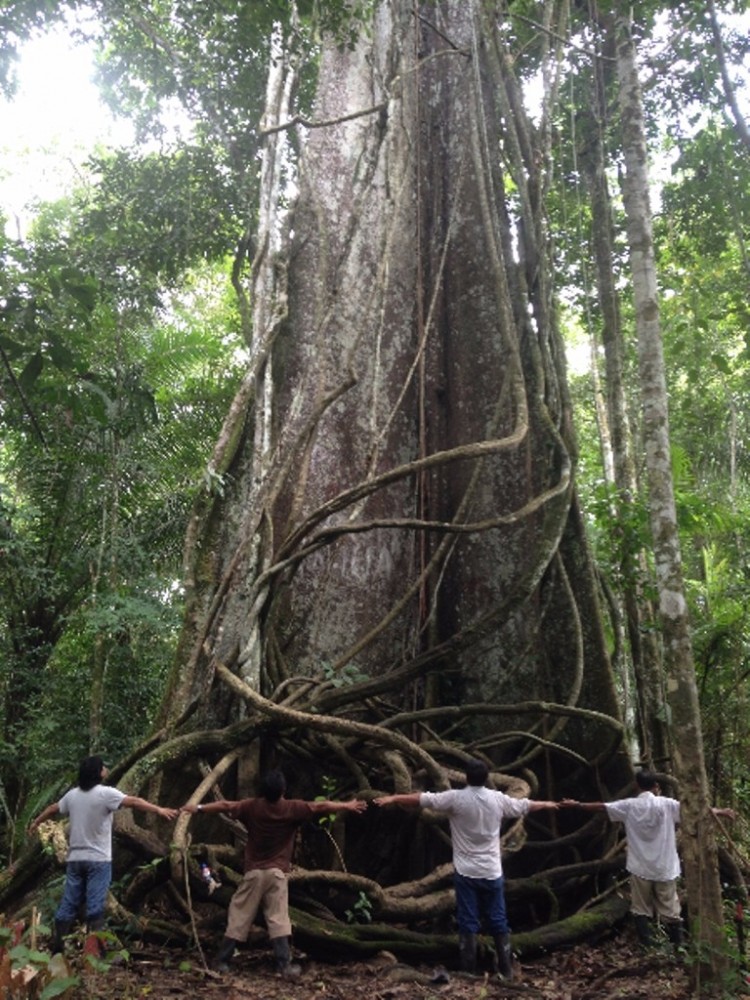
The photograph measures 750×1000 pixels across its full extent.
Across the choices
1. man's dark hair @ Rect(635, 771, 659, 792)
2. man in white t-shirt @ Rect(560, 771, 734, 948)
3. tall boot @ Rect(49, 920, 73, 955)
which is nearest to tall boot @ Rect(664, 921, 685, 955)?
man in white t-shirt @ Rect(560, 771, 734, 948)

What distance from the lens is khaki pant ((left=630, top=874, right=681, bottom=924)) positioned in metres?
3.72

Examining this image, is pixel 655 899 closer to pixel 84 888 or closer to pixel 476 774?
pixel 476 774

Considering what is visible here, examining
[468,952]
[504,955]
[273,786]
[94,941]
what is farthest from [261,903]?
[504,955]

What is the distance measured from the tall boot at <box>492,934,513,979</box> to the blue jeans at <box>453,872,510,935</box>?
0.08 feet

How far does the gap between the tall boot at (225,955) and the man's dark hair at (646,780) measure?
1862 millimetres

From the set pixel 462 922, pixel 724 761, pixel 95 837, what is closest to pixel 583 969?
pixel 462 922

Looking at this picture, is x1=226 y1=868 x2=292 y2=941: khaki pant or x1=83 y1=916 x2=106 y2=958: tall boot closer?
x1=83 y1=916 x2=106 y2=958: tall boot

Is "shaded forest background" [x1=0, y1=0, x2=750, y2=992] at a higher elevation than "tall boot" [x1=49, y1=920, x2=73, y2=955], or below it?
higher

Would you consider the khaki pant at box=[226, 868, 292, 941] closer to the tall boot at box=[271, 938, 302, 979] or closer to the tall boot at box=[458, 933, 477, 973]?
the tall boot at box=[271, 938, 302, 979]

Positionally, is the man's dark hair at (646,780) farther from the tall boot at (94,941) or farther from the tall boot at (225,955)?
the tall boot at (94,941)

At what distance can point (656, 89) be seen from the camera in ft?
25.1

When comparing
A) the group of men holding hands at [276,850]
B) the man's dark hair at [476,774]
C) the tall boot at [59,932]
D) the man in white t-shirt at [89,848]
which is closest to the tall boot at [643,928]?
the group of men holding hands at [276,850]

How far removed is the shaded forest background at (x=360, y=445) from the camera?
391cm

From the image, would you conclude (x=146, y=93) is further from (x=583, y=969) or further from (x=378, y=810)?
(x=583, y=969)
